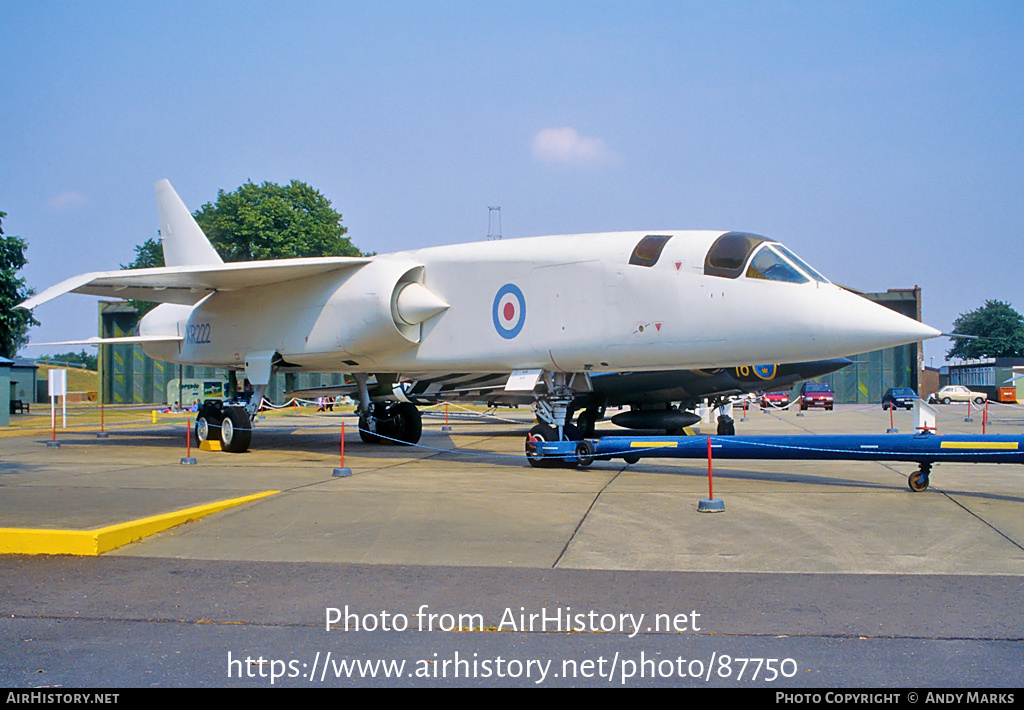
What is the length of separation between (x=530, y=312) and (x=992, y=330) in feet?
406

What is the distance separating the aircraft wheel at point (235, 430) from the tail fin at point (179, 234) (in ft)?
13.8

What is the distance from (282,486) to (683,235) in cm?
594

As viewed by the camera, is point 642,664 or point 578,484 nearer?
point 642,664

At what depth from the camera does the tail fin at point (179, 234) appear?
17.9 meters

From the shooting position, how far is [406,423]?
17000 mm

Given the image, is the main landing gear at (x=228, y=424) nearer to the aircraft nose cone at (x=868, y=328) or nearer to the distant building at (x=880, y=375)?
the aircraft nose cone at (x=868, y=328)

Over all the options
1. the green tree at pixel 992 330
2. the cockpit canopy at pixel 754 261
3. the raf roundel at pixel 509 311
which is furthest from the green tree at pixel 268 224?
the green tree at pixel 992 330

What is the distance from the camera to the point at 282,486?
10000mm

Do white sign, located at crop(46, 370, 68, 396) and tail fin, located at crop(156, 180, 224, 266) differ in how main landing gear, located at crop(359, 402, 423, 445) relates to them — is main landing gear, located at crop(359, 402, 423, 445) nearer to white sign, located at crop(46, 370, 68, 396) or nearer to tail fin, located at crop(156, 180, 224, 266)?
tail fin, located at crop(156, 180, 224, 266)

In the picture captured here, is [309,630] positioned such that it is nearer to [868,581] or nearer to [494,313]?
[868,581]

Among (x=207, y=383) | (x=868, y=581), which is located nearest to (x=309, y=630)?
(x=868, y=581)

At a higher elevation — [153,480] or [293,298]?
[293,298]

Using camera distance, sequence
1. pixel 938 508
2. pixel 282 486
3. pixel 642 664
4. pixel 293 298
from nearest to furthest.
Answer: pixel 642 664 → pixel 938 508 → pixel 282 486 → pixel 293 298

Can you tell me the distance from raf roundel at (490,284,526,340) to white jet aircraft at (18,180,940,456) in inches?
0.8
